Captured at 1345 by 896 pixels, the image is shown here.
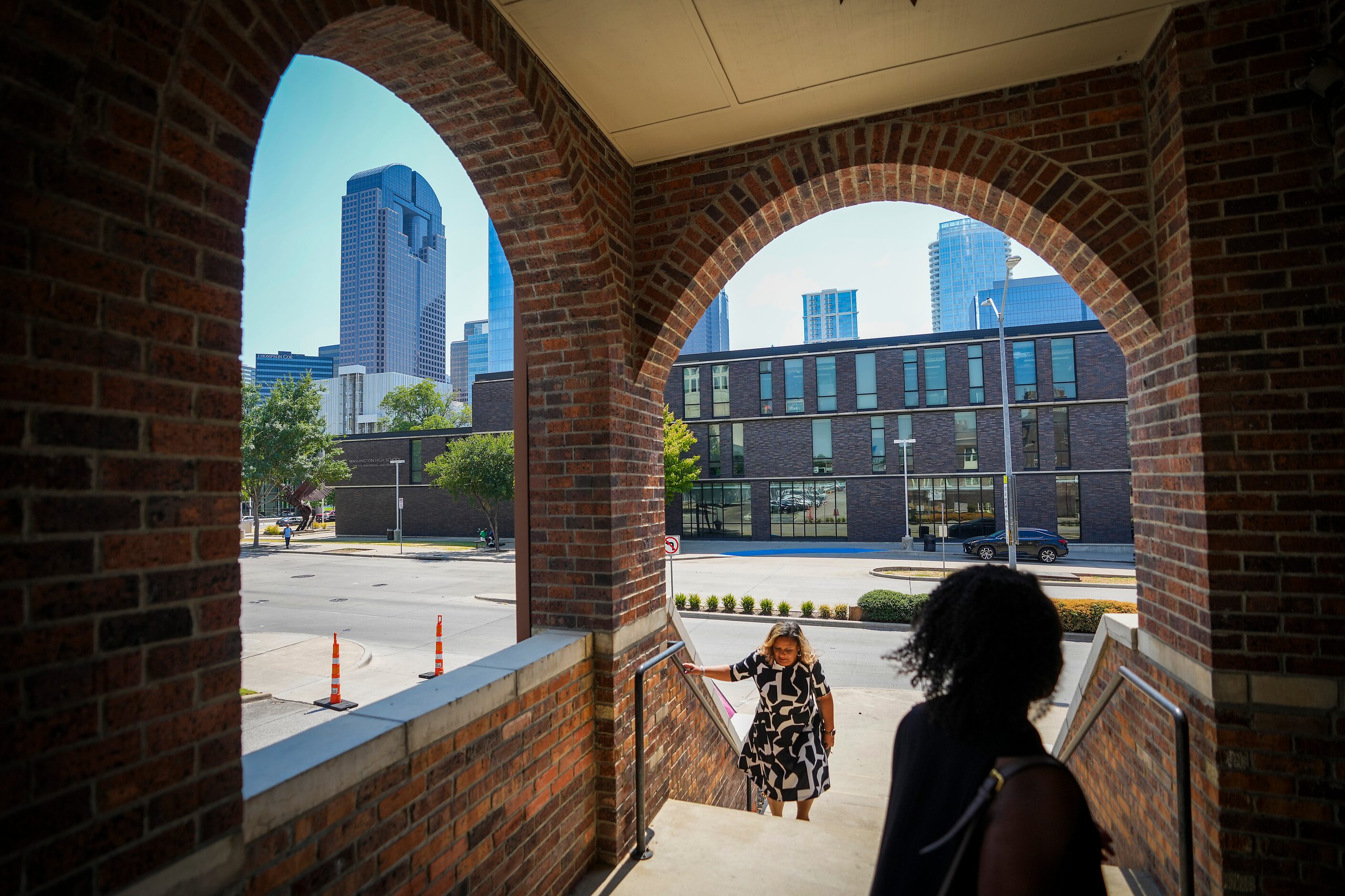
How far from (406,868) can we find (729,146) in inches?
163

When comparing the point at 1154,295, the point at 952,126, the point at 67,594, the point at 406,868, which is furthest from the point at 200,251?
the point at 1154,295

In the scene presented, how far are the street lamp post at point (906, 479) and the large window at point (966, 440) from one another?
1.87 metres

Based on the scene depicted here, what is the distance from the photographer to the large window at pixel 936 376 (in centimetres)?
2984

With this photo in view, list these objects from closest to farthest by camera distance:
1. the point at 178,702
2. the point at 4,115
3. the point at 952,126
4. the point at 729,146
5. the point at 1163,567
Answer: the point at 4,115, the point at 178,702, the point at 1163,567, the point at 952,126, the point at 729,146

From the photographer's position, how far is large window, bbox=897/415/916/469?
30.2 meters

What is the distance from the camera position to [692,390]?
3416 cm

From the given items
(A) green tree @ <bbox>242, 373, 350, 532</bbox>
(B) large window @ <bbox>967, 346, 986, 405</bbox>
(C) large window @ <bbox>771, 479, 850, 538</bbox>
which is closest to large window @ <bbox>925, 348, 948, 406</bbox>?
(B) large window @ <bbox>967, 346, 986, 405</bbox>

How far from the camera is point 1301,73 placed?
2.88 meters

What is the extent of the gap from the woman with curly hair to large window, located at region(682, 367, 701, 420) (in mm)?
32569

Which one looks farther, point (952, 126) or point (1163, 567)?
point (952, 126)

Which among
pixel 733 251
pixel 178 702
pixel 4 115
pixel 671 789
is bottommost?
pixel 671 789

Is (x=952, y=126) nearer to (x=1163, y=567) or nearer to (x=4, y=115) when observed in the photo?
(x=1163, y=567)

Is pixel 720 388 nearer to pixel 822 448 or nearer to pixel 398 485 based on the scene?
pixel 822 448

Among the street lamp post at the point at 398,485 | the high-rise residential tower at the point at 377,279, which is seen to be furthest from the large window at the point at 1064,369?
the high-rise residential tower at the point at 377,279
